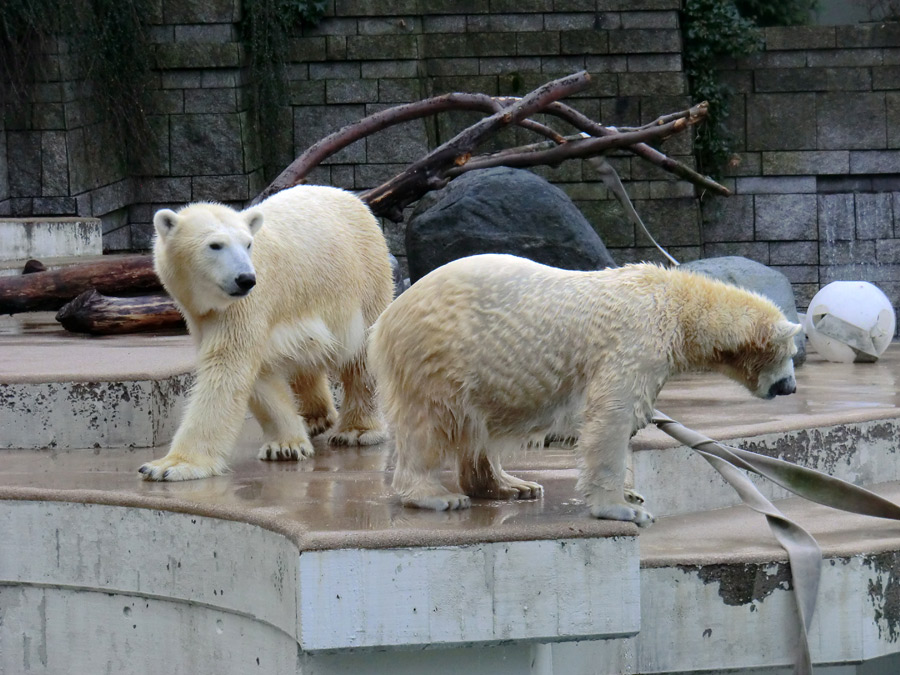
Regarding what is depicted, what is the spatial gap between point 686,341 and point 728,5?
8964 mm

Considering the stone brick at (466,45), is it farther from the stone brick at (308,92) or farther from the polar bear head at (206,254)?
the polar bear head at (206,254)

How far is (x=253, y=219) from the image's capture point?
11.1 feet

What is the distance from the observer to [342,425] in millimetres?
4016

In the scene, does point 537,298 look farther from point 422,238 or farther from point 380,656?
point 422,238

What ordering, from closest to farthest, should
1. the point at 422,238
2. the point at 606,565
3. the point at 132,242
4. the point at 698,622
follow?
the point at 606,565
the point at 698,622
the point at 422,238
the point at 132,242

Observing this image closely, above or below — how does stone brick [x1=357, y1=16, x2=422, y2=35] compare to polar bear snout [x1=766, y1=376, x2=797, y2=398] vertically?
above

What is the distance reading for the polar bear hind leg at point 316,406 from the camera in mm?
4156

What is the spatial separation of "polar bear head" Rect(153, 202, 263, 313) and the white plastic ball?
333 centimetres

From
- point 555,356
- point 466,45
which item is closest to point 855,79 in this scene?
point 466,45

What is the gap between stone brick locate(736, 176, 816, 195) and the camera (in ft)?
35.9

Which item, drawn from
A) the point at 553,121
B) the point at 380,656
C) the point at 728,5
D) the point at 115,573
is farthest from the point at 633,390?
the point at 728,5

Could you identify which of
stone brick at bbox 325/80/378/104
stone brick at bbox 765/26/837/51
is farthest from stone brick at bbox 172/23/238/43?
stone brick at bbox 765/26/837/51

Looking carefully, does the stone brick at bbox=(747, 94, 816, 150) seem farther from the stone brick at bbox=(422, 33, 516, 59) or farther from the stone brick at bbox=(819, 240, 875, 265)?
the stone brick at bbox=(422, 33, 516, 59)

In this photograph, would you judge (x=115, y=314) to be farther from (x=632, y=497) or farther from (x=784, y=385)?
(x=784, y=385)
